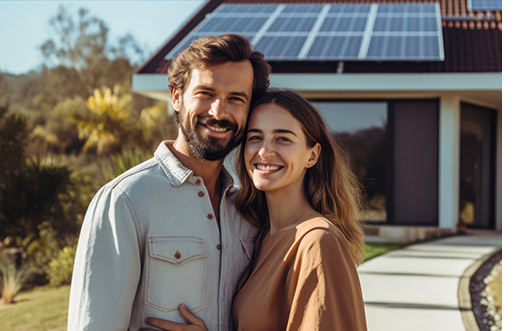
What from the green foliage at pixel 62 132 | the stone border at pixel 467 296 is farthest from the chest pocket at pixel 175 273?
the green foliage at pixel 62 132

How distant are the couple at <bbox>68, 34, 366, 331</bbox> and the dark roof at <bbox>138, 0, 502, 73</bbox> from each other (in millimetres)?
9620

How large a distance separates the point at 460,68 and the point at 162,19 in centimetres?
4717

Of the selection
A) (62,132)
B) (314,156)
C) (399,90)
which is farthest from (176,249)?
(62,132)

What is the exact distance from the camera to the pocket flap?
262 centimetres

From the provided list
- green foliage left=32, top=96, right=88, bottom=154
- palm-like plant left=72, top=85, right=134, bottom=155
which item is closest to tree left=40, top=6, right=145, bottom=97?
green foliage left=32, top=96, right=88, bottom=154

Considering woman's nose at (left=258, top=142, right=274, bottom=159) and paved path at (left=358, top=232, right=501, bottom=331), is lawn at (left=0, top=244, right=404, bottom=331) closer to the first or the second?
paved path at (left=358, top=232, right=501, bottom=331)

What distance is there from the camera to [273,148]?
9.69ft

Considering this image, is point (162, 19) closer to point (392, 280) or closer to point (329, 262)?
point (392, 280)

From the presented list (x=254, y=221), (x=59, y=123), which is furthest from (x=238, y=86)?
(x=59, y=123)

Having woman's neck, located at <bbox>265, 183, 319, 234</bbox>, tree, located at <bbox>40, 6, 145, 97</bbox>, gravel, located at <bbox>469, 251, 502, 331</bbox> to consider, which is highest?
tree, located at <bbox>40, 6, 145, 97</bbox>

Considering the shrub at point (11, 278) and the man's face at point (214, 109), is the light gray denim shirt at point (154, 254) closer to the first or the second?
the man's face at point (214, 109)

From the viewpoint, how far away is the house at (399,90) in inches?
485

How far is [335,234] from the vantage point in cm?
262

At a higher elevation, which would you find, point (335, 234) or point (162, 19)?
point (162, 19)
